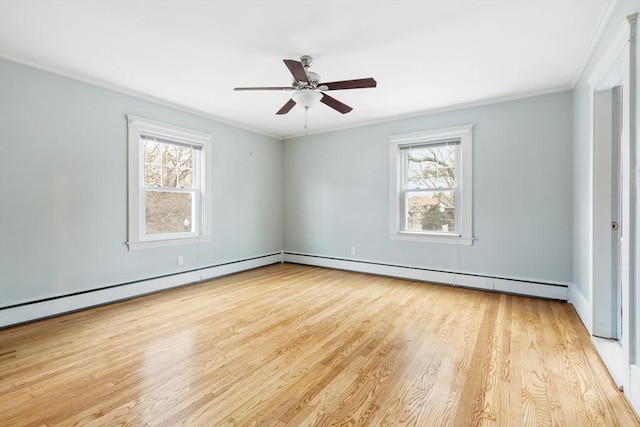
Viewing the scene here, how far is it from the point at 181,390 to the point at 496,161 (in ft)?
13.9

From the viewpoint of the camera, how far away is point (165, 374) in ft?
6.79

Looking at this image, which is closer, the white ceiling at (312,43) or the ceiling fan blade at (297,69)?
the white ceiling at (312,43)

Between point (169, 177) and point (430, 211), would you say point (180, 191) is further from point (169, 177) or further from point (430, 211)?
point (430, 211)

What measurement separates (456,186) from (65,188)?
4.81m

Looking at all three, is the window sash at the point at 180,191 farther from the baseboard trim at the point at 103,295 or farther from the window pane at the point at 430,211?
the window pane at the point at 430,211

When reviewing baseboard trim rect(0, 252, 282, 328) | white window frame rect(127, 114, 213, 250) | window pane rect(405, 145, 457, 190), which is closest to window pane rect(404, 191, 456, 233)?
window pane rect(405, 145, 457, 190)

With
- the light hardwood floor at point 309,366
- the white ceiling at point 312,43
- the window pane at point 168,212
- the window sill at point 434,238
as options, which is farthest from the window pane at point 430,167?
the window pane at point 168,212

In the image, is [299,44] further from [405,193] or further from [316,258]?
[316,258]

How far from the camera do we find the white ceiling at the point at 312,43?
7.18 ft

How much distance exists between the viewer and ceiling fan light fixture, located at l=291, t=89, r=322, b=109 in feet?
9.80

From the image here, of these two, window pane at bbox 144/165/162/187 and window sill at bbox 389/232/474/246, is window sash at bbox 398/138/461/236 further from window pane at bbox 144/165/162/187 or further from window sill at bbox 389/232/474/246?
window pane at bbox 144/165/162/187

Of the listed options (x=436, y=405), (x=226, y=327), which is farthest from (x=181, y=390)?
(x=436, y=405)

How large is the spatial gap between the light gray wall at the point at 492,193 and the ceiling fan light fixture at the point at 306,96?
215 centimetres

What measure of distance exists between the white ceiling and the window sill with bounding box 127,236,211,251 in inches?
74.0
